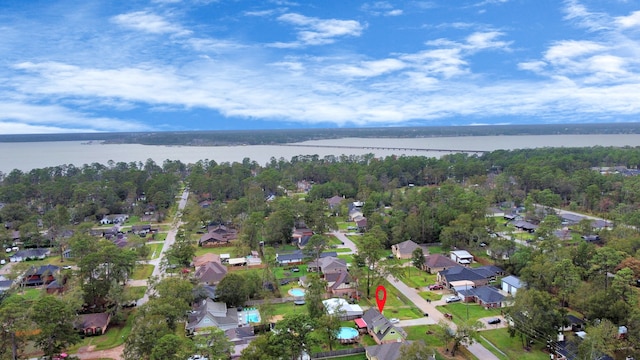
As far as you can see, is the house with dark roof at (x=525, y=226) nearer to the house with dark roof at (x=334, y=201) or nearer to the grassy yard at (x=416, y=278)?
the grassy yard at (x=416, y=278)

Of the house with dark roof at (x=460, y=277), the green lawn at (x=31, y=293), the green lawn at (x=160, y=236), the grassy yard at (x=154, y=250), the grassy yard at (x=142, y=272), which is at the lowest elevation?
the green lawn at (x=31, y=293)

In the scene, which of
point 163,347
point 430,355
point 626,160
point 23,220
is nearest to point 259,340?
point 163,347

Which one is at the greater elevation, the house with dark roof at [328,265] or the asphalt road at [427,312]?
the house with dark roof at [328,265]

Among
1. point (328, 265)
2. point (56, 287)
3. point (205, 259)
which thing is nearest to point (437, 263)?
point (328, 265)

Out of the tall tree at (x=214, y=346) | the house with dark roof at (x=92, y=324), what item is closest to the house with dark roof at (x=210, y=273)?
the house with dark roof at (x=92, y=324)

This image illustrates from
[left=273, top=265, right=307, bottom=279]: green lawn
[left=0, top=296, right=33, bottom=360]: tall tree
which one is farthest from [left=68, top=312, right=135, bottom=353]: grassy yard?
[left=273, top=265, right=307, bottom=279]: green lawn

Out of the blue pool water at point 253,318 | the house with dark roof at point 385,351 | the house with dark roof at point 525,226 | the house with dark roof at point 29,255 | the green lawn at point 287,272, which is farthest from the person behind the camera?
the house with dark roof at point 525,226
